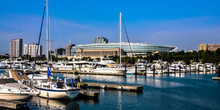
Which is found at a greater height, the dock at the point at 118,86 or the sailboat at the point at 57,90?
the sailboat at the point at 57,90

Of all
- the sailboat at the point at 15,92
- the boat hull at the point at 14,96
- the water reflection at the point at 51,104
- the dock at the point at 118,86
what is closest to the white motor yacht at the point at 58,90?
the water reflection at the point at 51,104

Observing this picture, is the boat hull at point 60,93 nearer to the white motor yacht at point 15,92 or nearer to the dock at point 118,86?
the white motor yacht at point 15,92

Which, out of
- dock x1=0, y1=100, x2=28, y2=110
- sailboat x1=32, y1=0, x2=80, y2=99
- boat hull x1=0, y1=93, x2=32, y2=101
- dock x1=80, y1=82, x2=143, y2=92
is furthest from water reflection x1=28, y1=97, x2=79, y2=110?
dock x1=80, y1=82, x2=143, y2=92

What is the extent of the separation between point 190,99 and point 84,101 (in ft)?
52.4

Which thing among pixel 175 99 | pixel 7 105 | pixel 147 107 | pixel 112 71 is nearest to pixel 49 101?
pixel 7 105

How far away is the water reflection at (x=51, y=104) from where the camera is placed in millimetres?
27705

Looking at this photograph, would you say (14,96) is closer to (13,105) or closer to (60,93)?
(13,105)

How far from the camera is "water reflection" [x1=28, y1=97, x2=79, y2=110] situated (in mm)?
27705

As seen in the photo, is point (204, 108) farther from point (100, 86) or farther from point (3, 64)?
point (3, 64)

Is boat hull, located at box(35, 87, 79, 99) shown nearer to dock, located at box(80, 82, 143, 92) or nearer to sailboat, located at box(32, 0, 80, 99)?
sailboat, located at box(32, 0, 80, 99)

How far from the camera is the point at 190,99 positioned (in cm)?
3488

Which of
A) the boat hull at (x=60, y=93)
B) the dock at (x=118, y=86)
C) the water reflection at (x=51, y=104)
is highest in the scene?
the boat hull at (x=60, y=93)

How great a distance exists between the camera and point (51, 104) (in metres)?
28.9

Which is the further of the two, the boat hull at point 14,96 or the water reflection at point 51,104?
the water reflection at point 51,104
